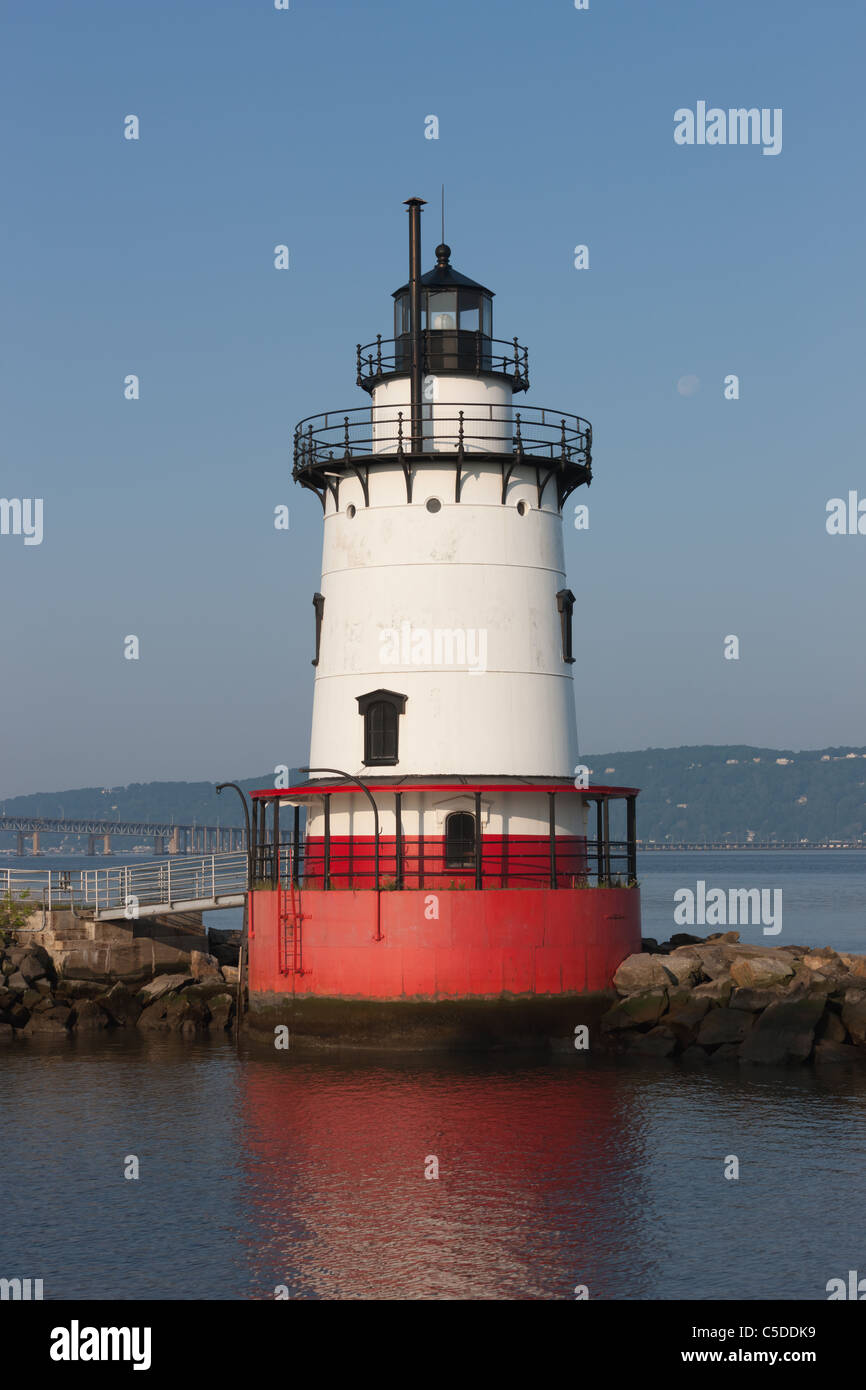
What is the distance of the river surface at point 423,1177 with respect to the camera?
18250 millimetres

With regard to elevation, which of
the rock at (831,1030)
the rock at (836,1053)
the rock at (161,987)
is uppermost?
Answer: the rock at (161,987)

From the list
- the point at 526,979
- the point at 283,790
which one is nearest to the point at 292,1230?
the point at 526,979

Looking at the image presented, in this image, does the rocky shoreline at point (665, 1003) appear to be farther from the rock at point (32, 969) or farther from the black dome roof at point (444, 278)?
the black dome roof at point (444, 278)

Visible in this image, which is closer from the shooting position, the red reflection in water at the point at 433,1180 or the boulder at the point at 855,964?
the red reflection in water at the point at 433,1180

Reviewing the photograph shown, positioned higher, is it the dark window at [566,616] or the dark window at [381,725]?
the dark window at [566,616]

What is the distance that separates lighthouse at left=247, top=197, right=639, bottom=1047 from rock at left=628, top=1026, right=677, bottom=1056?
3.50 feet

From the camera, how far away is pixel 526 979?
30875mm

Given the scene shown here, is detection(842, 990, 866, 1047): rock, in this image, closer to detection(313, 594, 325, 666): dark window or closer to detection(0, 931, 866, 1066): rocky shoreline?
detection(0, 931, 866, 1066): rocky shoreline

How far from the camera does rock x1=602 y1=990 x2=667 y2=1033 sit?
31.2 metres

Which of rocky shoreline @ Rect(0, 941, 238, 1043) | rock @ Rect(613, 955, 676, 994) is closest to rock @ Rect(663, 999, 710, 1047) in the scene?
rock @ Rect(613, 955, 676, 994)

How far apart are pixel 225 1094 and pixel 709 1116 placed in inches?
324

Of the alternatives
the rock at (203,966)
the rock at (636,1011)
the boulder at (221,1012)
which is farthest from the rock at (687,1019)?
the rock at (203,966)
